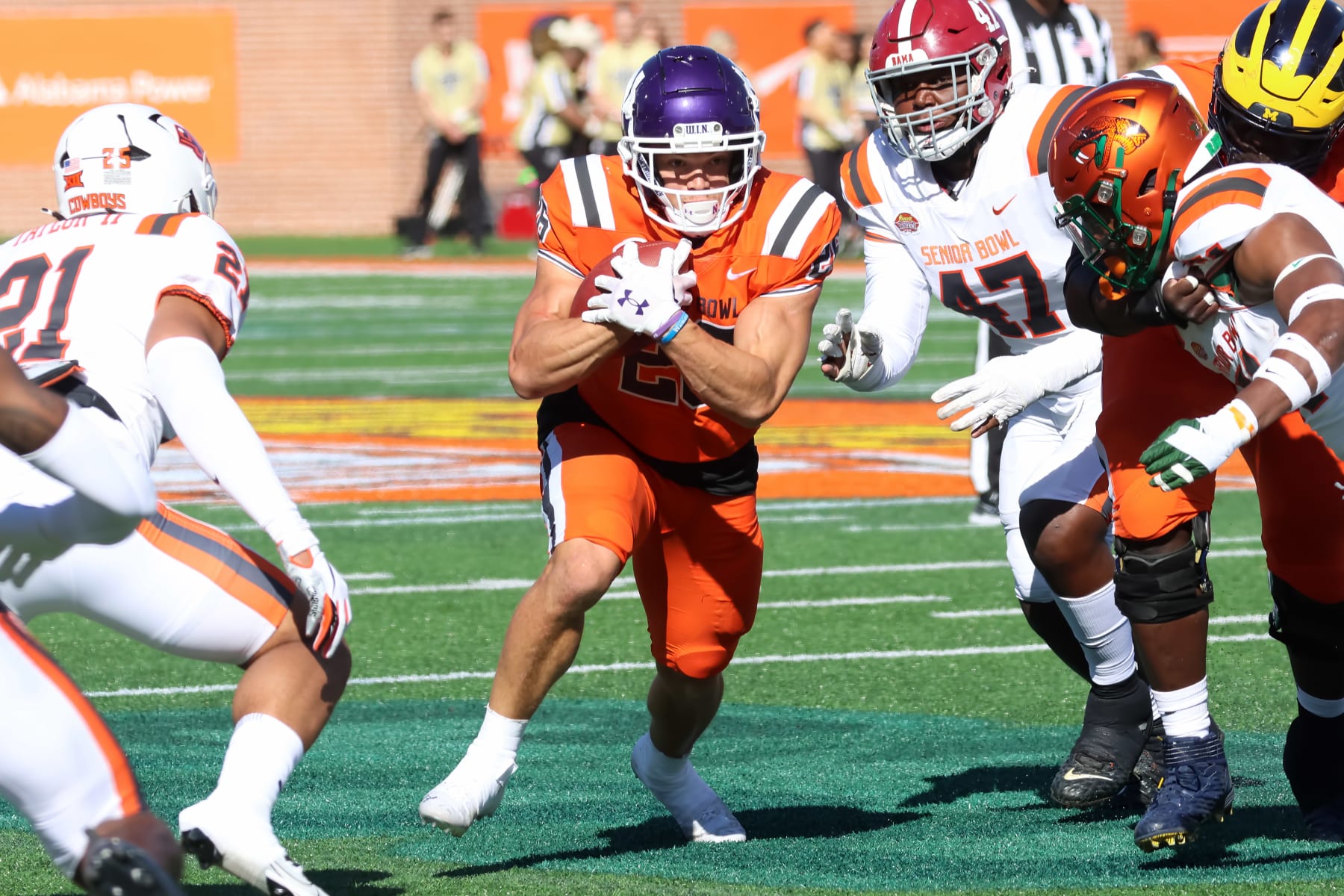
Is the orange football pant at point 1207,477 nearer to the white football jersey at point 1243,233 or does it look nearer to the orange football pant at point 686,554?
the white football jersey at point 1243,233

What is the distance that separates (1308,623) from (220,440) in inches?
Result: 94.6

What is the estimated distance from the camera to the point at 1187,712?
4273mm

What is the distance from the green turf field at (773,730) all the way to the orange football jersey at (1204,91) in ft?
4.75

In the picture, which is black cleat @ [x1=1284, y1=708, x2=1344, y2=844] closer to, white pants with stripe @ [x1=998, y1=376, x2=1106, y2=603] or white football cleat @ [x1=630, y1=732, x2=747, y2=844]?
white pants with stripe @ [x1=998, y1=376, x2=1106, y2=603]

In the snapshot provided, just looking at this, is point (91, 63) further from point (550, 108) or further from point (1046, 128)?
point (1046, 128)

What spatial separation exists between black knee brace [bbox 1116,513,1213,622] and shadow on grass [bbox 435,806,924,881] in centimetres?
84

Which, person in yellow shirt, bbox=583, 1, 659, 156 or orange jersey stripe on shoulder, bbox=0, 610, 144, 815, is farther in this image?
person in yellow shirt, bbox=583, 1, 659, 156

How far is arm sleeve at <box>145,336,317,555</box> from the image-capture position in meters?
3.60

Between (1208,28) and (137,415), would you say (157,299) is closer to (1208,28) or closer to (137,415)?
(137,415)

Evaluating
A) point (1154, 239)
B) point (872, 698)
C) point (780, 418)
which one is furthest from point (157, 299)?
point (780, 418)

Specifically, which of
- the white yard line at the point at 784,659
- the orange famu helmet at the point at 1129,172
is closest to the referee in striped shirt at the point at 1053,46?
the white yard line at the point at 784,659

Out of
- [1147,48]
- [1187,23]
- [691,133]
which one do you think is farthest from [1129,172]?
[1187,23]

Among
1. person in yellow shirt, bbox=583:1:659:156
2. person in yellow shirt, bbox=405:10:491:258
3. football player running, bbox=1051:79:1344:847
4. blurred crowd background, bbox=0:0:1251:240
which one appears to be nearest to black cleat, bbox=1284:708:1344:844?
football player running, bbox=1051:79:1344:847

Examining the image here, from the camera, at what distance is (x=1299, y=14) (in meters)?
4.36
